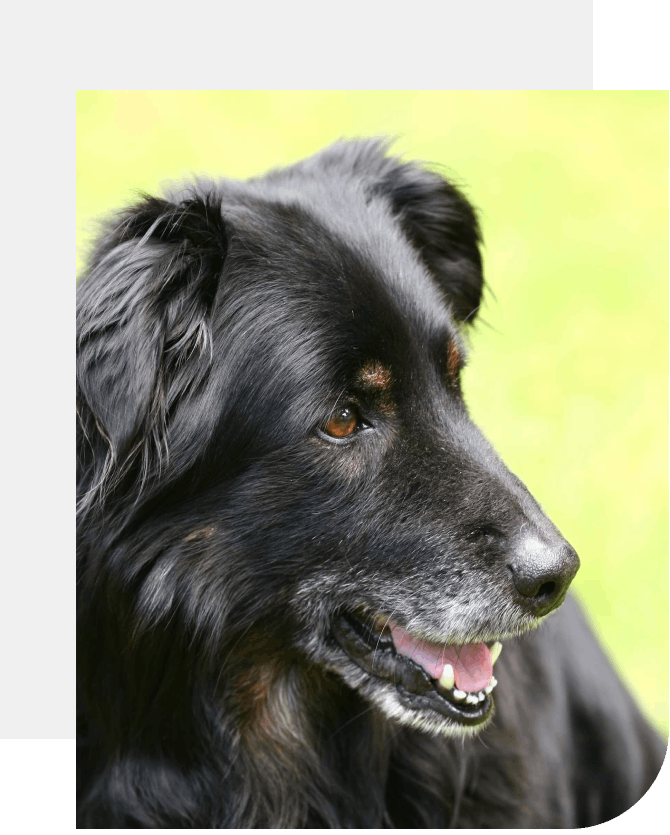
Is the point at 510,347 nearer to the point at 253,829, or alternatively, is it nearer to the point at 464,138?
the point at 464,138

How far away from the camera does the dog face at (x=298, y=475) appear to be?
2.10m

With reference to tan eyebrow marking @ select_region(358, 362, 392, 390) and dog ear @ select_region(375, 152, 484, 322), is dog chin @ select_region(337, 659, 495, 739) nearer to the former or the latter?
tan eyebrow marking @ select_region(358, 362, 392, 390)

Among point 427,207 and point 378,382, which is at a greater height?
point 427,207

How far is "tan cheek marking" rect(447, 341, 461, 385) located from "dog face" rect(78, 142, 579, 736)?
0.07 metres

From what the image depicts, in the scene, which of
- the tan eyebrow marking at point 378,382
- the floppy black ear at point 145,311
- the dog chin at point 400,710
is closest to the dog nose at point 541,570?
the dog chin at point 400,710

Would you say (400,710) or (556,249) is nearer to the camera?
(400,710)

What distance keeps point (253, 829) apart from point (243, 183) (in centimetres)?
174

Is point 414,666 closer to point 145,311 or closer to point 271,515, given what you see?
point 271,515

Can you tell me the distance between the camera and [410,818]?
8.48 ft

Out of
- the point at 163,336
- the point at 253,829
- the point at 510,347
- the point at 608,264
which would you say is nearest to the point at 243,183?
the point at 163,336

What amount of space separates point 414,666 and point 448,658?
98mm

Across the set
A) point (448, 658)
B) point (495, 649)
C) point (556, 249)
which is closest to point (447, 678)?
point (448, 658)

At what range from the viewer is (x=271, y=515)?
2162mm

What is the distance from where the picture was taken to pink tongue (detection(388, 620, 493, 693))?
225cm
